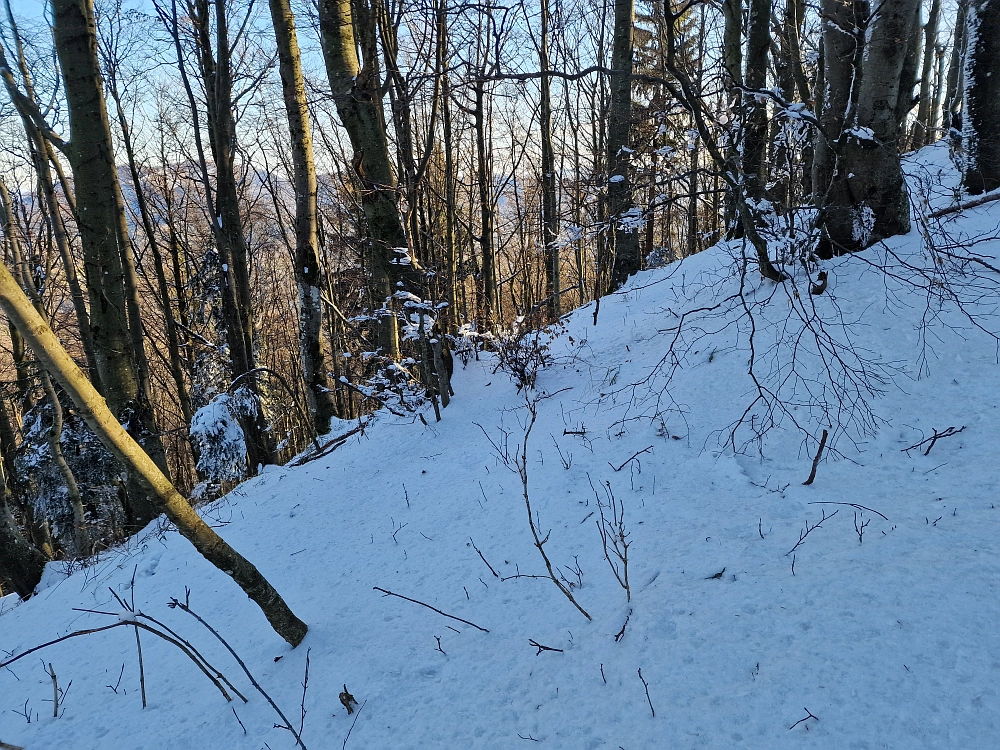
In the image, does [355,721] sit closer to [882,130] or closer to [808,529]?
[808,529]

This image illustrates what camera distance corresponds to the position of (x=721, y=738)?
1550 mm

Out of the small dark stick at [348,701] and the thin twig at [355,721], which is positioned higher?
the small dark stick at [348,701]

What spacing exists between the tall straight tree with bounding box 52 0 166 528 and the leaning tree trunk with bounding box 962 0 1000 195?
850 cm

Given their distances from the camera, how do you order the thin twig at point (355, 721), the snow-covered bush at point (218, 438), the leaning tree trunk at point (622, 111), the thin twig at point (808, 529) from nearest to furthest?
the thin twig at point (355, 721)
the thin twig at point (808, 529)
the snow-covered bush at point (218, 438)
the leaning tree trunk at point (622, 111)

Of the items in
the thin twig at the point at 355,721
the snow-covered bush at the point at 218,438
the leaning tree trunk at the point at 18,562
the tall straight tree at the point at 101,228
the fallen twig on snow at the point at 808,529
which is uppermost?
the tall straight tree at the point at 101,228

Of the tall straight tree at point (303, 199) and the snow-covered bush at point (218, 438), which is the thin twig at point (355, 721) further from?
the snow-covered bush at point (218, 438)

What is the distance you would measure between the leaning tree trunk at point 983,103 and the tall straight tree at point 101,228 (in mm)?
8497

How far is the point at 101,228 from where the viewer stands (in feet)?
17.3

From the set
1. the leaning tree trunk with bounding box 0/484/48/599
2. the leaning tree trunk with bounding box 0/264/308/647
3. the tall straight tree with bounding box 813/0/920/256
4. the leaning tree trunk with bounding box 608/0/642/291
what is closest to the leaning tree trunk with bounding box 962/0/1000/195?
the tall straight tree with bounding box 813/0/920/256

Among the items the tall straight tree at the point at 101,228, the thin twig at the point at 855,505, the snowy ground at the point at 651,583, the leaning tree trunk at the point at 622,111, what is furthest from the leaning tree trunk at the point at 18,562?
the leaning tree trunk at the point at 622,111

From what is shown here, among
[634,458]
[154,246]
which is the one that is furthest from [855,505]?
[154,246]

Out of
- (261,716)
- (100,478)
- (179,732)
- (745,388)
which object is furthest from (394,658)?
(100,478)

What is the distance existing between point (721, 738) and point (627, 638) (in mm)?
496

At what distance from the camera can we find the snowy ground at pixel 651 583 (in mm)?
1664
